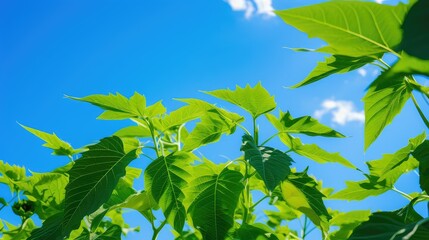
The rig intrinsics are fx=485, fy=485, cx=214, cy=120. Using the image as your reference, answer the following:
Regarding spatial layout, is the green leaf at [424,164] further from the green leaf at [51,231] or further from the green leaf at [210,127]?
the green leaf at [51,231]

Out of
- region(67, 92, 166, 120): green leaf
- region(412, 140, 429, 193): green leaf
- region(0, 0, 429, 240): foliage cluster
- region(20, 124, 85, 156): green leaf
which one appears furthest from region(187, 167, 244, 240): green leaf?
region(20, 124, 85, 156): green leaf

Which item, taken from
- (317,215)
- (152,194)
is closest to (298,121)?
(317,215)

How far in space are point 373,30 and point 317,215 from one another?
502mm

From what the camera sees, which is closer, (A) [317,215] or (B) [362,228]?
(B) [362,228]

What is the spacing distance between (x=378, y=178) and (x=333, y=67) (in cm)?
42

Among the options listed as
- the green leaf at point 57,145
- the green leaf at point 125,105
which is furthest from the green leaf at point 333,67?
the green leaf at point 57,145

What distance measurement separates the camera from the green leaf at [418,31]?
485 mm

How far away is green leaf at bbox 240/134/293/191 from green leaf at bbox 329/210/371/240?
1.26ft

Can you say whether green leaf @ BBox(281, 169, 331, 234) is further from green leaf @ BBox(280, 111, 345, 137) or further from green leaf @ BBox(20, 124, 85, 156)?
green leaf @ BBox(20, 124, 85, 156)

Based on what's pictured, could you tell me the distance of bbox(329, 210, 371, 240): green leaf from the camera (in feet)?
4.19

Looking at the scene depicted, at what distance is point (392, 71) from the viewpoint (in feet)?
1.66

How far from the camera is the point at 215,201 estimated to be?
1.07m

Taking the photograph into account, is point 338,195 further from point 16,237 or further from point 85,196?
point 16,237

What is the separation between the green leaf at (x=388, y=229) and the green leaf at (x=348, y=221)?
42cm
